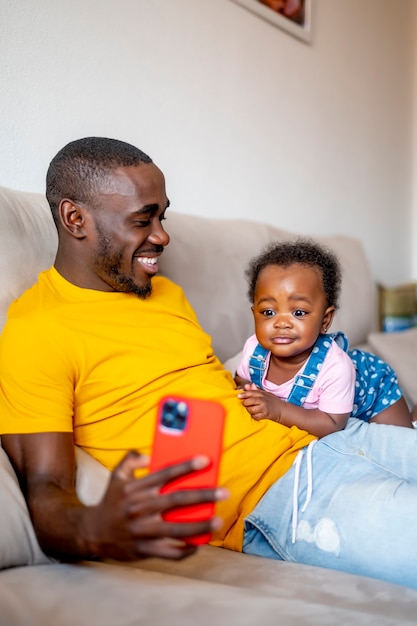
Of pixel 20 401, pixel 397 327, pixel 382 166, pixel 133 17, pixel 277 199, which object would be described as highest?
pixel 133 17

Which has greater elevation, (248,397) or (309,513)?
(248,397)

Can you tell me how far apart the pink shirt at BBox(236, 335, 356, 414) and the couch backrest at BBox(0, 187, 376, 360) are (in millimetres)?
372

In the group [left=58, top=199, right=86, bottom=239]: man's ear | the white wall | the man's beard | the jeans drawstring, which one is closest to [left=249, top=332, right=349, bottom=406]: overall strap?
the jeans drawstring

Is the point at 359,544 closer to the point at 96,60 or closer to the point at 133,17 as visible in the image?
the point at 96,60

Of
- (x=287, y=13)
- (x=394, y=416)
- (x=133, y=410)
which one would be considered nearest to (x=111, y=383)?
(x=133, y=410)

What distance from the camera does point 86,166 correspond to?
133 cm

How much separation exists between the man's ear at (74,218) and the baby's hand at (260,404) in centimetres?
47

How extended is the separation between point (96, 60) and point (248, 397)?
1.11 m

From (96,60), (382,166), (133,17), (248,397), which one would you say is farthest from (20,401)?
(382,166)

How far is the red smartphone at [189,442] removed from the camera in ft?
2.58

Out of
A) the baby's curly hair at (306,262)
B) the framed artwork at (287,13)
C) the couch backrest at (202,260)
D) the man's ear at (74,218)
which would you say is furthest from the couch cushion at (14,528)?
the framed artwork at (287,13)

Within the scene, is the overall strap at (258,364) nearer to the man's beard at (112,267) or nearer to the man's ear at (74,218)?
the man's beard at (112,267)

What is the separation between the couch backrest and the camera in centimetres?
137

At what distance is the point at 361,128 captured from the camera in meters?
3.39
